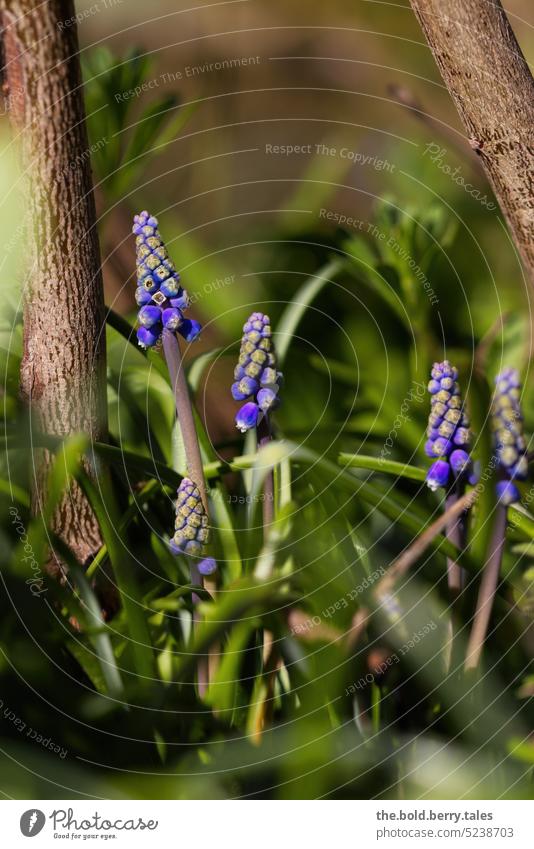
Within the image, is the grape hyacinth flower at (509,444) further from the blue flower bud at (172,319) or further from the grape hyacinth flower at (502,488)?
the blue flower bud at (172,319)

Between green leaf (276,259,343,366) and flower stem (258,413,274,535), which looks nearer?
flower stem (258,413,274,535)

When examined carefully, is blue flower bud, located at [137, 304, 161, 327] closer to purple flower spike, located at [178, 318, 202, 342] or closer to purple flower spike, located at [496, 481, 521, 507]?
purple flower spike, located at [178, 318, 202, 342]

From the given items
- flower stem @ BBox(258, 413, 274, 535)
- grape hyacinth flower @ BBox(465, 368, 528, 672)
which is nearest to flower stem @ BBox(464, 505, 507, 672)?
grape hyacinth flower @ BBox(465, 368, 528, 672)

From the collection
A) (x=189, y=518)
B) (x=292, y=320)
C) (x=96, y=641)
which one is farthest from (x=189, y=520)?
(x=292, y=320)

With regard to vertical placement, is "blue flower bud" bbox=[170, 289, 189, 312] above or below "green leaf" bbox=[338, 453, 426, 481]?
above

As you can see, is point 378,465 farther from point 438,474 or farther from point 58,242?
point 58,242

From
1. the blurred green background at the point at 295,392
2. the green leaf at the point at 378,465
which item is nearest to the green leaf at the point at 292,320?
the blurred green background at the point at 295,392
